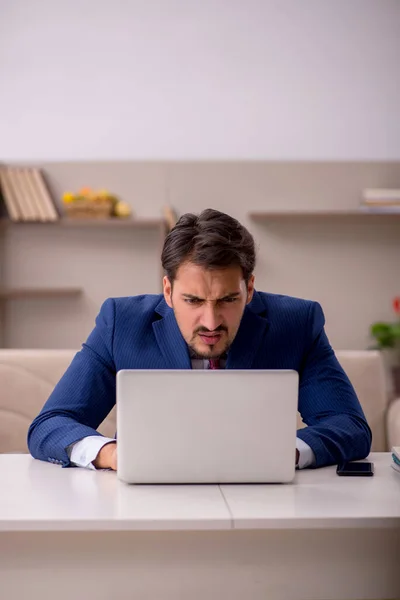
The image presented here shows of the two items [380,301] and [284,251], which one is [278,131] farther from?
[380,301]

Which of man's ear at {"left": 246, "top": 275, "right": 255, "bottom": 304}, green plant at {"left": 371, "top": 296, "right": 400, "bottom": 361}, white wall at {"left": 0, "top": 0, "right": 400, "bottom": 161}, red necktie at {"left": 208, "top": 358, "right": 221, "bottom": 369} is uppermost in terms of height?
white wall at {"left": 0, "top": 0, "right": 400, "bottom": 161}

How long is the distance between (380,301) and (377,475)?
3.14 metres

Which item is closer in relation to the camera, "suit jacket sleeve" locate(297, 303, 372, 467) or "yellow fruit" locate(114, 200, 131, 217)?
"suit jacket sleeve" locate(297, 303, 372, 467)

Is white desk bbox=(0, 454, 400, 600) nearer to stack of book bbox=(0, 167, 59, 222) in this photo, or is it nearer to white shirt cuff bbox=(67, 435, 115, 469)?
white shirt cuff bbox=(67, 435, 115, 469)

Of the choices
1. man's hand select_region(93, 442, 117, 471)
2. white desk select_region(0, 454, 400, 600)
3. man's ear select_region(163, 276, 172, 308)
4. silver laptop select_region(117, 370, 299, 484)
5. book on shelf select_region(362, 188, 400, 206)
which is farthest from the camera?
book on shelf select_region(362, 188, 400, 206)

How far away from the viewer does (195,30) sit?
4605mm

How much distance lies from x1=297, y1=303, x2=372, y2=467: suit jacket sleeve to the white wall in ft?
9.17

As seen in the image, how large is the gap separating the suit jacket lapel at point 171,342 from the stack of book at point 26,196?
256 centimetres

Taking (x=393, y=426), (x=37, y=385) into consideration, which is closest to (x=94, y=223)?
(x=37, y=385)

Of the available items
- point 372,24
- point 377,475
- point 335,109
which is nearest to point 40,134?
point 335,109

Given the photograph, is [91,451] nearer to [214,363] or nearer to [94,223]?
[214,363]

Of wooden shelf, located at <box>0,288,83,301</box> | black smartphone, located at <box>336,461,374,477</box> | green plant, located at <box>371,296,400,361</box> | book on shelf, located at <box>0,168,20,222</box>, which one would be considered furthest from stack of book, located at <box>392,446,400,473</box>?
book on shelf, located at <box>0,168,20,222</box>

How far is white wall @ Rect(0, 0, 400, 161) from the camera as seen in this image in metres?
4.59

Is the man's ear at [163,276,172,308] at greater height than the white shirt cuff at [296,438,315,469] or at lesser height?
greater
